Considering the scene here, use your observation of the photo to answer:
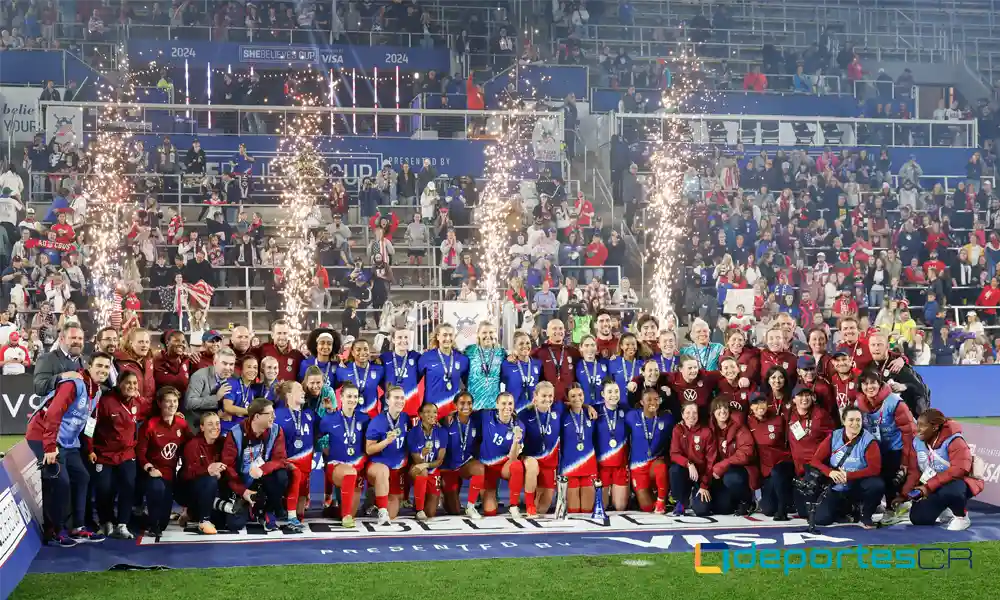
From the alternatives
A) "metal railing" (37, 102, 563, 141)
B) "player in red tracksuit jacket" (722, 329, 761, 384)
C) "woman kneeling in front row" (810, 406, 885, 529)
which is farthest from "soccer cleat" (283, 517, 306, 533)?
"metal railing" (37, 102, 563, 141)

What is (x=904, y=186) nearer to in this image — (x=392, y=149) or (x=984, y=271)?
(x=984, y=271)

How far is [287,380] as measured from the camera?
973cm

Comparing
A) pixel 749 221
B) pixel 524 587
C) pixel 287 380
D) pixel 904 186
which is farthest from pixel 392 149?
pixel 524 587

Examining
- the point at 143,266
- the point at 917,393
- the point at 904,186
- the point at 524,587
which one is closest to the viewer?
the point at 524,587

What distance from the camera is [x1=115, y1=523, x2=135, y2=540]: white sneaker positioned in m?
8.35

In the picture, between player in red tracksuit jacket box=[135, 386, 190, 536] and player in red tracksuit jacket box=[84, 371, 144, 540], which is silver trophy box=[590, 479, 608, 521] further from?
player in red tracksuit jacket box=[84, 371, 144, 540]

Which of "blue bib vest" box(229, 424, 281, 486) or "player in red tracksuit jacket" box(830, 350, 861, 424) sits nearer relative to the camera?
"blue bib vest" box(229, 424, 281, 486)

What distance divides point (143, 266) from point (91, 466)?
459 inches

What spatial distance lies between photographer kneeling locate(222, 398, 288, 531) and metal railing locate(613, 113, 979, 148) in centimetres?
1664

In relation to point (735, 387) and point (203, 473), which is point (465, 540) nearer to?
point (203, 473)

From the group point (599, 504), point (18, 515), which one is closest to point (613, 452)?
point (599, 504)

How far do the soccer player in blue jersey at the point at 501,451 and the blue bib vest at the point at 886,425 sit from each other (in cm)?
299

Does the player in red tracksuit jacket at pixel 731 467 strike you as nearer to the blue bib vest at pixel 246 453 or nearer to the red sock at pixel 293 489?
the red sock at pixel 293 489

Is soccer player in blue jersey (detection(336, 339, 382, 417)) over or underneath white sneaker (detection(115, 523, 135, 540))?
over
